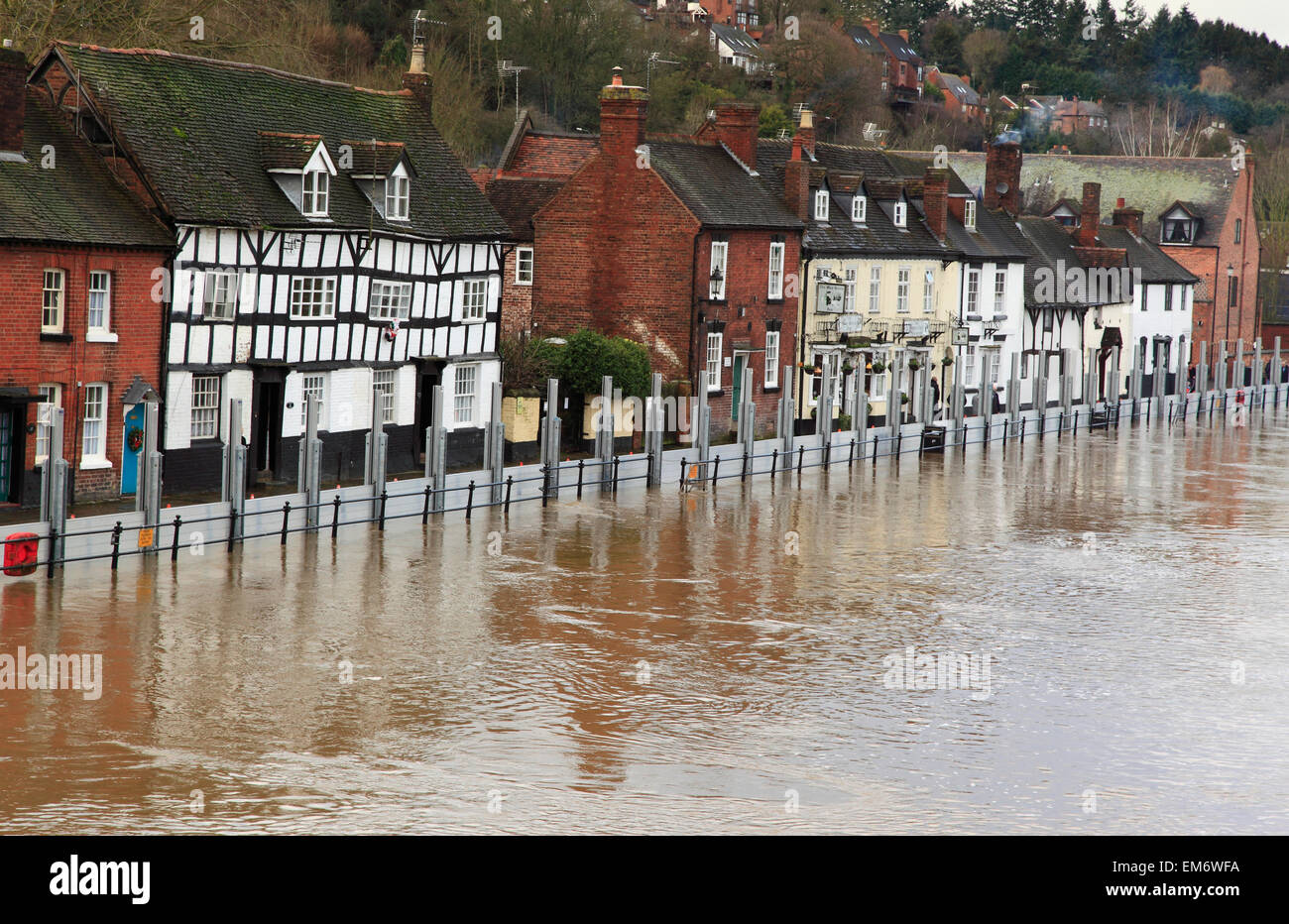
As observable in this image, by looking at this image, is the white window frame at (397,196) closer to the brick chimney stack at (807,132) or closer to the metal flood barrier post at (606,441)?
the metal flood barrier post at (606,441)

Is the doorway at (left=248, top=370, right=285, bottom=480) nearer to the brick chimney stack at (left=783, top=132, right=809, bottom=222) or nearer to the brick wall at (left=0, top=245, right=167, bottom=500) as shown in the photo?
the brick wall at (left=0, top=245, right=167, bottom=500)

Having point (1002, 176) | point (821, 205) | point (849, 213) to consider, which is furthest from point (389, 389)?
point (1002, 176)

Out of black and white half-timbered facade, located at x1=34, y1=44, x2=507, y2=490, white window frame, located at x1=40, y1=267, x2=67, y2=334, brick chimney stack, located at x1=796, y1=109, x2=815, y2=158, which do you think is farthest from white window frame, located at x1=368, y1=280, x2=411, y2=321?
brick chimney stack, located at x1=796, y1=109, x2=815, y2=158

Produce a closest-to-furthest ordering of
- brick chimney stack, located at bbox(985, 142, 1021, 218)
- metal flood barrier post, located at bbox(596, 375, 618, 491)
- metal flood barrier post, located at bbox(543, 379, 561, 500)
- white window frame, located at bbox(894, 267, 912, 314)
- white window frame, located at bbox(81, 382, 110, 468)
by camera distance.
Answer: white window frame, located at bbox(81, 382, 110, 468) < metal flood barrier post, located at bbox(543, 379, 561, 500) < metal flood barrier post, located at bbox(596, 375, 618, 491) < white window frame, located at bbox(894, 267, 912, 314) < brick chimney stack, located at bbox(985, 142, 1021, 218)

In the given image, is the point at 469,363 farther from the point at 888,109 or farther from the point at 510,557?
the point at 888,109

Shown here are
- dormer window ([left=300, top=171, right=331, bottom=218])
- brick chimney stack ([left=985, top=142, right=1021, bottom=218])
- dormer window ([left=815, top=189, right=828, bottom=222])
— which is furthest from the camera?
brick chimney stack ([left=985, top=142, right=1021, bottom=218])

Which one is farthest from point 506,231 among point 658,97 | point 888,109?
point 888,109

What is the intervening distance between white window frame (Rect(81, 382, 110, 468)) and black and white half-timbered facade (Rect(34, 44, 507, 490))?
1155 millimetres

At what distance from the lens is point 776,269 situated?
1777 inches

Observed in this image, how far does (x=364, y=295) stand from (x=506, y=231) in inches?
195

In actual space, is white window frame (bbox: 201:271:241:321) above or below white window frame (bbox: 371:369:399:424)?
above

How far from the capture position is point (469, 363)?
36969mm

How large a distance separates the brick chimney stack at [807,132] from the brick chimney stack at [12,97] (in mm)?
26444

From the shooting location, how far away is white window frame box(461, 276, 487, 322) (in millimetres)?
36938
